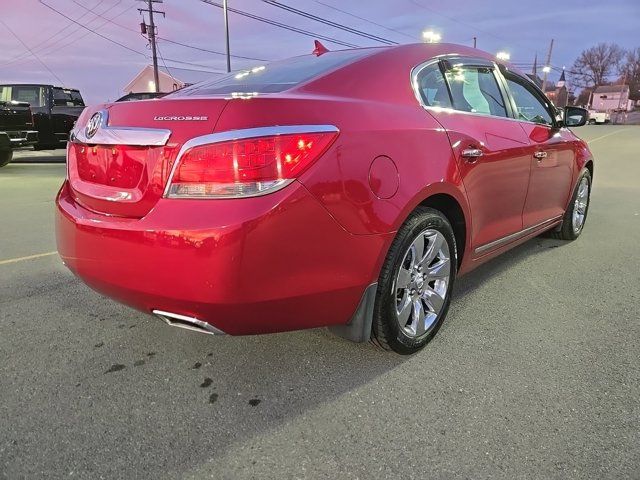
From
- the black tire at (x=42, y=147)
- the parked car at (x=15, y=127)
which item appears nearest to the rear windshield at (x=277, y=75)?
the parked car at (x=15, y=127)

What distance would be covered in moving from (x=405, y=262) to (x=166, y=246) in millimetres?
1191

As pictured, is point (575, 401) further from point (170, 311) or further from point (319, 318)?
point (170, 311)

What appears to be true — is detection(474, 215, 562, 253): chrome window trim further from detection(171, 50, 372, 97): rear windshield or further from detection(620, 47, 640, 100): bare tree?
detection(620, 47, 640, 100): bare tree

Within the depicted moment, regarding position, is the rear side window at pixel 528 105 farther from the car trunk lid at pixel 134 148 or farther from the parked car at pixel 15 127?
the parked car at pixel 15 127

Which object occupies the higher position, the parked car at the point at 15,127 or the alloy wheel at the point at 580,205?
the parked car at the point at 15,127

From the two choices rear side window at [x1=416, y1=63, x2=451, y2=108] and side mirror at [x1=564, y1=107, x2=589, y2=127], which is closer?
rear side window at [x1=416, y1=63, x2=451, y2=108]

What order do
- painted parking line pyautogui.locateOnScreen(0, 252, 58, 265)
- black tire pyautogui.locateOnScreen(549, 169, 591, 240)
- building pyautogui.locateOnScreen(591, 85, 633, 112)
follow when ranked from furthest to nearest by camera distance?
building pyautogui.locateOnScreen(591, 85, 633, 112) → black tire pyautogui.locateOnScreen(549, 169, 591, 240) → painted parking line pyautogui.locateOnScreen(0, 252, 58, 265)

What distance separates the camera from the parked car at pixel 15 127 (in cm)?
1227

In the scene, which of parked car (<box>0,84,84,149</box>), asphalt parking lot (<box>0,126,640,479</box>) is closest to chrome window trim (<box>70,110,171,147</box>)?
asphalt parking lot (<box>0,126,640,479</box>)

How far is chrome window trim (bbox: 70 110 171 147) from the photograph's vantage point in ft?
7.14

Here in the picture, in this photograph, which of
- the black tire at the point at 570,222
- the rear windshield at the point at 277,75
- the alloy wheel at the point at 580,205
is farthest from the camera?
the alloy wheel at the point at 580,205

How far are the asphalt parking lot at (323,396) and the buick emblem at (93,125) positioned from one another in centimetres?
116

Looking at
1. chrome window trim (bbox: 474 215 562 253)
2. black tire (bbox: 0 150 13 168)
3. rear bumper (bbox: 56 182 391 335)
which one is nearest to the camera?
rear bumper (bbox: 56 182 391 335)

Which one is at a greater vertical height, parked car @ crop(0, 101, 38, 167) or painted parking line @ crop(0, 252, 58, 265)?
parked car @ crop(0, 101, 38, 167)
